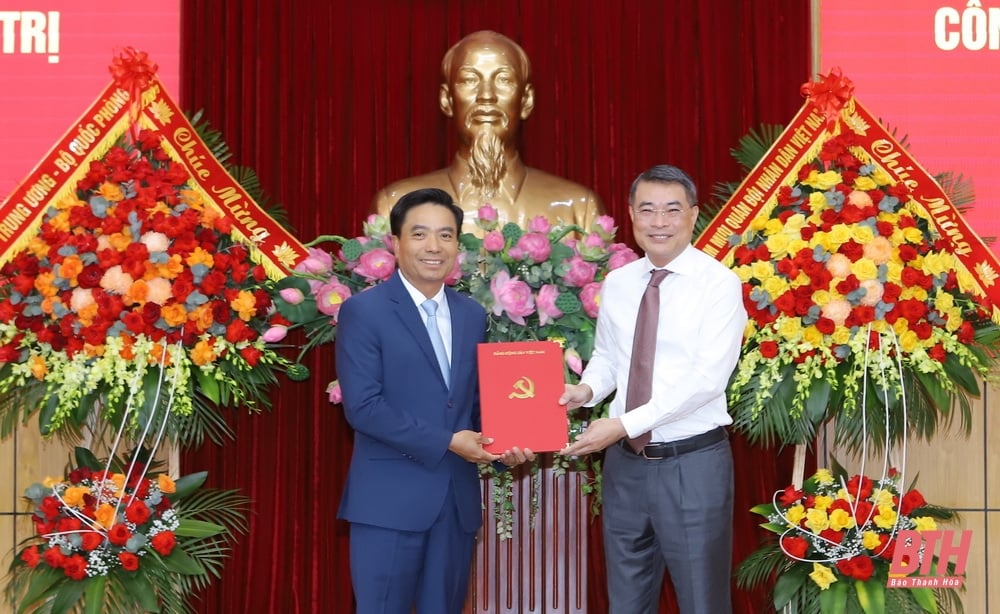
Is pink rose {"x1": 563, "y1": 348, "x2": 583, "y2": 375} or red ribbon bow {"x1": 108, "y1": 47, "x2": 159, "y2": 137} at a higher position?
red ribbon bow {"x1": 108, "y1": 47, "x2": 159, "y2": 137}

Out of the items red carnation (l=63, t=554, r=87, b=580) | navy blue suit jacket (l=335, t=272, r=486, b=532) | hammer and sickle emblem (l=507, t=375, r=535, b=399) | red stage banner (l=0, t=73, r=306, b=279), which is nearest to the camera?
navy blue suit jacket (l=335, t=272, r=486, b=532)

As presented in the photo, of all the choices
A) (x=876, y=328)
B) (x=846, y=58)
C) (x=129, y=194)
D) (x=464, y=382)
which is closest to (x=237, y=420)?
(x=129, y=194)

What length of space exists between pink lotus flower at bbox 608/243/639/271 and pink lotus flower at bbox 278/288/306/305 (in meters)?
0.92

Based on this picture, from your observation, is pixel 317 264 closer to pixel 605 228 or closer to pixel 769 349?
pixel 605 228

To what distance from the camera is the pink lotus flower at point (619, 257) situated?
120 inches

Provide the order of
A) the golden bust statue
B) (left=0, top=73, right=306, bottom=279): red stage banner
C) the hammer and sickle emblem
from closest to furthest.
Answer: the hammer and sickle emblem
(left=0, top=73, right=306, bottom=279): red stage banner
the golden bust statue

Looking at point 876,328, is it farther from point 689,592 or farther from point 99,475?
point 99,475

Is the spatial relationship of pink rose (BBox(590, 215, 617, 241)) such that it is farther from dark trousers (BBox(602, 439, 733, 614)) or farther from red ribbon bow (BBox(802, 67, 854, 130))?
dark trousers (BBox(602, 439, 733, 614))

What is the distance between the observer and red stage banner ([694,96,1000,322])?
3.07 metres

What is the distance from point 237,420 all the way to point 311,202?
2.89 feet

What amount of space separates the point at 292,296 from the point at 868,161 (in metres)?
1.74

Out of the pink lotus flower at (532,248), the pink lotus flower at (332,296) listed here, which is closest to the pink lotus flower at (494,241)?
the pink lotus flower at (532,248)

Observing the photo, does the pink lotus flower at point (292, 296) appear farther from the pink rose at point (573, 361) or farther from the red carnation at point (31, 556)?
the red carnation at point (31, 556)

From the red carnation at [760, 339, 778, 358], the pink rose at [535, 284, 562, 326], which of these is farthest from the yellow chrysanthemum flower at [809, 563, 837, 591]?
the pink rose at [535, 284, 562, 326]
